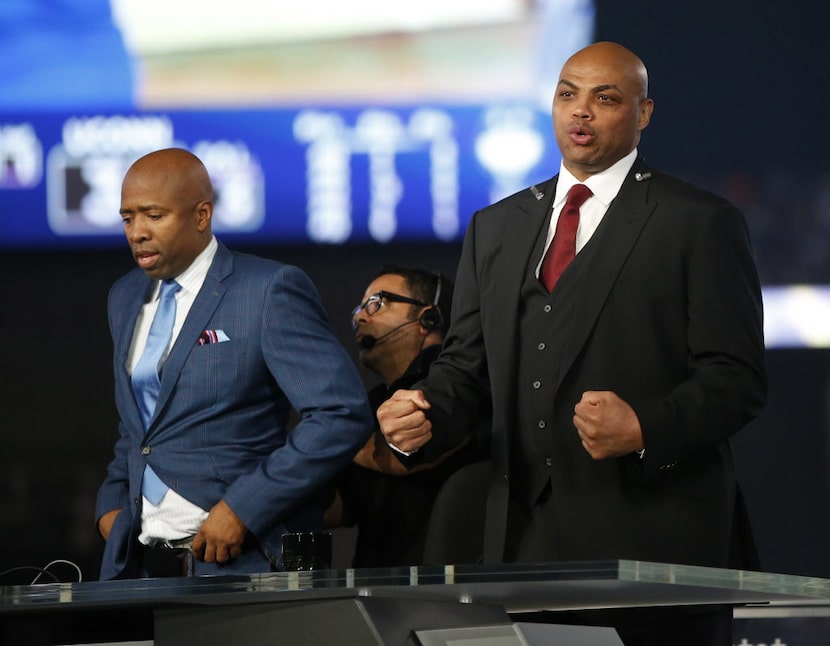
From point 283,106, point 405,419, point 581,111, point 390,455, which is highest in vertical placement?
point 283,106

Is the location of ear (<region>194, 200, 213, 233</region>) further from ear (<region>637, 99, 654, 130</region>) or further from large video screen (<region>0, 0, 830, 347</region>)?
large video screen (<region>0, 0, 830, 347</region>)

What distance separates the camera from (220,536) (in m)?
2.37

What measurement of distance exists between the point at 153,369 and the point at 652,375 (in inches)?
35.3

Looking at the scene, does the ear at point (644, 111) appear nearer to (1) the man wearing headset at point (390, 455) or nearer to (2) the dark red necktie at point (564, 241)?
(2) the dark red necktie at point (564, 241)

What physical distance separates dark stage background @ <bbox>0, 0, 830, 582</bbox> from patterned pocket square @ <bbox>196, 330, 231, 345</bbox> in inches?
96.2

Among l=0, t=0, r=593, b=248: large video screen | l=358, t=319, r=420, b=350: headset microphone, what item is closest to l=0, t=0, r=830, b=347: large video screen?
l=0, t=0, r=593, b=248: large video screen

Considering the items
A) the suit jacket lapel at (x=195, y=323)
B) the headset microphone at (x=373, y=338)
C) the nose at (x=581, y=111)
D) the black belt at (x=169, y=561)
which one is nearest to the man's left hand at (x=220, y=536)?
the black belt at (x=169, y=561)

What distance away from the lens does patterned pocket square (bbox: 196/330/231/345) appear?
2.50m

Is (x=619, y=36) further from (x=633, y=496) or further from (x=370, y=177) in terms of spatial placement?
(x=633, y=496)

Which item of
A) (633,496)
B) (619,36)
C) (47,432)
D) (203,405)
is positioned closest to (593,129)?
(633,496)

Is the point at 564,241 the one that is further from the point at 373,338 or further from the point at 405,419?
the point at 373,338

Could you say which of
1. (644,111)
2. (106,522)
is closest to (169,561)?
(106,522)

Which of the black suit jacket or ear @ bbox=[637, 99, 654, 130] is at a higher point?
ear @ bbox=[637, 99, 654, 130]

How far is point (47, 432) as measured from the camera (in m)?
5.04
